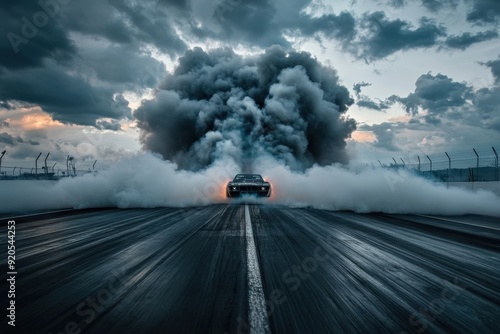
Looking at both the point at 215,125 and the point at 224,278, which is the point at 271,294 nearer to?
the point at 224,278

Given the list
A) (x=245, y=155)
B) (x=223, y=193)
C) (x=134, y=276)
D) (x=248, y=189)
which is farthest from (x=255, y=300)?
(x=245, y=155)

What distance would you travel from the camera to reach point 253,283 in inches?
148

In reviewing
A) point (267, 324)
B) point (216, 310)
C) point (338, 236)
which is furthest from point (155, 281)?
point (338, 236)

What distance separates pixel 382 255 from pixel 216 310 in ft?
11.5

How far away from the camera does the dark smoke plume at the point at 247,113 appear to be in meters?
35.6

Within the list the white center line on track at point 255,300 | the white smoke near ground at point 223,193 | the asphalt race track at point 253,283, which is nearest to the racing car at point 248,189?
the white smoke near ground at point 223,193

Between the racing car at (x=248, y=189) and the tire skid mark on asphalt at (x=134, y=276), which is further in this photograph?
the racing car at (x=248, y=189)

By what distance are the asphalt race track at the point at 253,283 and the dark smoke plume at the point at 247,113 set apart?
25647 mm

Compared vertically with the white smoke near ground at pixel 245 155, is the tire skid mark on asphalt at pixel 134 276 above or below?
below

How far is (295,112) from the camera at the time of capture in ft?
122

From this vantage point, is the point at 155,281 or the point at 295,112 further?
the point at 295,112

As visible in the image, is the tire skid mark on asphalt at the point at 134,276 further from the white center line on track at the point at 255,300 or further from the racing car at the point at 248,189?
the racing car at the point at 248,189

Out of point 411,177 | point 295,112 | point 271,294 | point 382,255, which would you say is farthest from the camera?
point 295,112

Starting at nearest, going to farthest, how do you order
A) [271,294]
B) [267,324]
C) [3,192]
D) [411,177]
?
[267,324]
[271,294]
[411,177]
[3,192]
